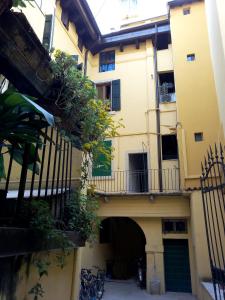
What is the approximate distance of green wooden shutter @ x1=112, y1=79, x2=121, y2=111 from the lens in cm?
1386

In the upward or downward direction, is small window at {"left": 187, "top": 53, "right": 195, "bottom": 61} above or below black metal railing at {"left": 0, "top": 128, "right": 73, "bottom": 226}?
above

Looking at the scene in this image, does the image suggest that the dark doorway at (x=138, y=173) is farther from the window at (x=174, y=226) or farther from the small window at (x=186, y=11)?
the small window at (x=186, y=11)

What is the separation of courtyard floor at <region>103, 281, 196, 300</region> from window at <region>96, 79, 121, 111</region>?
8263 mm

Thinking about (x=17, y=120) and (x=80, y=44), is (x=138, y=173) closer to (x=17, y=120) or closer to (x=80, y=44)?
(x=80, y=44)

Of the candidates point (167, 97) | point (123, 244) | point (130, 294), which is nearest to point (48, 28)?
point (167, 97)

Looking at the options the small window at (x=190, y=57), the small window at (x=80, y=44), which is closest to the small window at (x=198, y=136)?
the small window at (x=190, y=57)

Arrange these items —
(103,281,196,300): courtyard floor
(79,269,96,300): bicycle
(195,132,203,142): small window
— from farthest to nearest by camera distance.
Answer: (195,132,203,142): small window → (103,281,196,300): courtyard floor → (79,269,96,300): bicycle

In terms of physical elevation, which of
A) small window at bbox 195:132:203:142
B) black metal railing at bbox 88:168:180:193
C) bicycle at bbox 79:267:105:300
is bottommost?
bicycle at bbox 79:267:105:300

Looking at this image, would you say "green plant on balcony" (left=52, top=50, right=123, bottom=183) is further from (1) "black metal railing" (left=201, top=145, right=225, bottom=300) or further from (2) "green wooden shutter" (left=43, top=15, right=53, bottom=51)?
(2) "green wooden shutter" (left=43, top=15, right=53, bottom=51)

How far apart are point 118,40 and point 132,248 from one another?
1163 centimetres

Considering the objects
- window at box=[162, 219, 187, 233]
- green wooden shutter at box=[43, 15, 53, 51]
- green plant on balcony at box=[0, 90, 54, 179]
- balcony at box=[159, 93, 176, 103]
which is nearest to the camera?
green plant on balcony at box=[0, 90, 54, 179]

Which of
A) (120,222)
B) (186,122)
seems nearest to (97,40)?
(186,122)

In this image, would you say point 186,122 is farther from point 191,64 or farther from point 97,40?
point 97,40

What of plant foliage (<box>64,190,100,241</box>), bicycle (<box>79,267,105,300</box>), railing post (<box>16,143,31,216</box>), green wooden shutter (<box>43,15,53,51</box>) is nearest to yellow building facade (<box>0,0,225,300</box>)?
bicycle (<box>79,267,105,300</box>)
